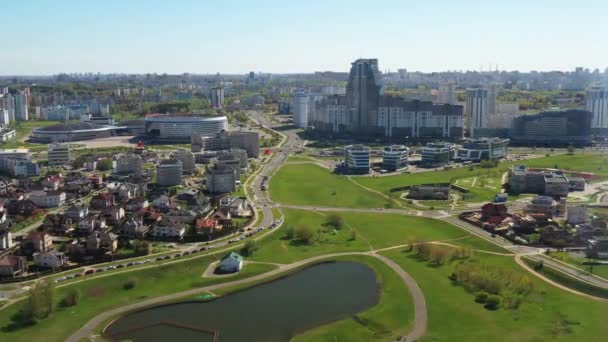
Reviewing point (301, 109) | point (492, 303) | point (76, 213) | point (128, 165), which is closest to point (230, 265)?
point (492, 303)

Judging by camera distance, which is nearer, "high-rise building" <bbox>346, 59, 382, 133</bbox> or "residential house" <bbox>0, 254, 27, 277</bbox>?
"residential house" <bbox>0, 254, 27, 277</bbox>

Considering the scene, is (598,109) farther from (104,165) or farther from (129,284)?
(129,284)

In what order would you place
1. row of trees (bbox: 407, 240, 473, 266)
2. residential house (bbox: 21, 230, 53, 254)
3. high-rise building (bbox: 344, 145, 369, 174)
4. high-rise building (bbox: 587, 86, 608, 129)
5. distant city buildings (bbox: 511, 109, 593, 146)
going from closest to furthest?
1. row of trees (bbox: 407, 240, 473, 266)
2. residential house (bbox: 21, 230, 53, 254)
3. high-rise building (bbox: 344, 145, 369, 174)
4. distant city buildings (bbox: 511, 109, 593, 146)
5. high-rise building (bbox: 587, 86, 608, 129)

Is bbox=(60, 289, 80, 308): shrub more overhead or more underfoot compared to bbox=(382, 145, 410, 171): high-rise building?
more underfoot

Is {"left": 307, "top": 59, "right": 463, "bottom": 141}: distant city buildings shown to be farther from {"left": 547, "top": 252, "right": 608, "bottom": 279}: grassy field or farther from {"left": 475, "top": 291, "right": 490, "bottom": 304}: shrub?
{"left": 475, "top": 291, "right": 490, "bottom": 304}: shrub

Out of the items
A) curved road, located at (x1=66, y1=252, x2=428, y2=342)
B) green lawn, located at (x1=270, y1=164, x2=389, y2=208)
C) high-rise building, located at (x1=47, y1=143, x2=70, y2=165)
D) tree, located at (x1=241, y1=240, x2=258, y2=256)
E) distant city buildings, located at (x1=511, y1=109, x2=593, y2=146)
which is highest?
distant city buildings, located at (x1=511, y1=109, x2=593, y2=146)

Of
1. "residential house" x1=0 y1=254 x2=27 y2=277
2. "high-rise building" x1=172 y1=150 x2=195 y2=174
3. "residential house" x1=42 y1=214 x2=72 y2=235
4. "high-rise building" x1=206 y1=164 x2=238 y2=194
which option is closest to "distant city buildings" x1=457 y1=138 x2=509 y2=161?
"high-rise building" x1=206 y1=164 x2=238 y2=194

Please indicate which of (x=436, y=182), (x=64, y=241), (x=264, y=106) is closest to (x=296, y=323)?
(x=64, y=241)

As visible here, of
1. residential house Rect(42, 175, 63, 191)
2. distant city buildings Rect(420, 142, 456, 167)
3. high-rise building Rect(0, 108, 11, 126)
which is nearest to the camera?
residential house Rect(42, 175, 63, 191)
